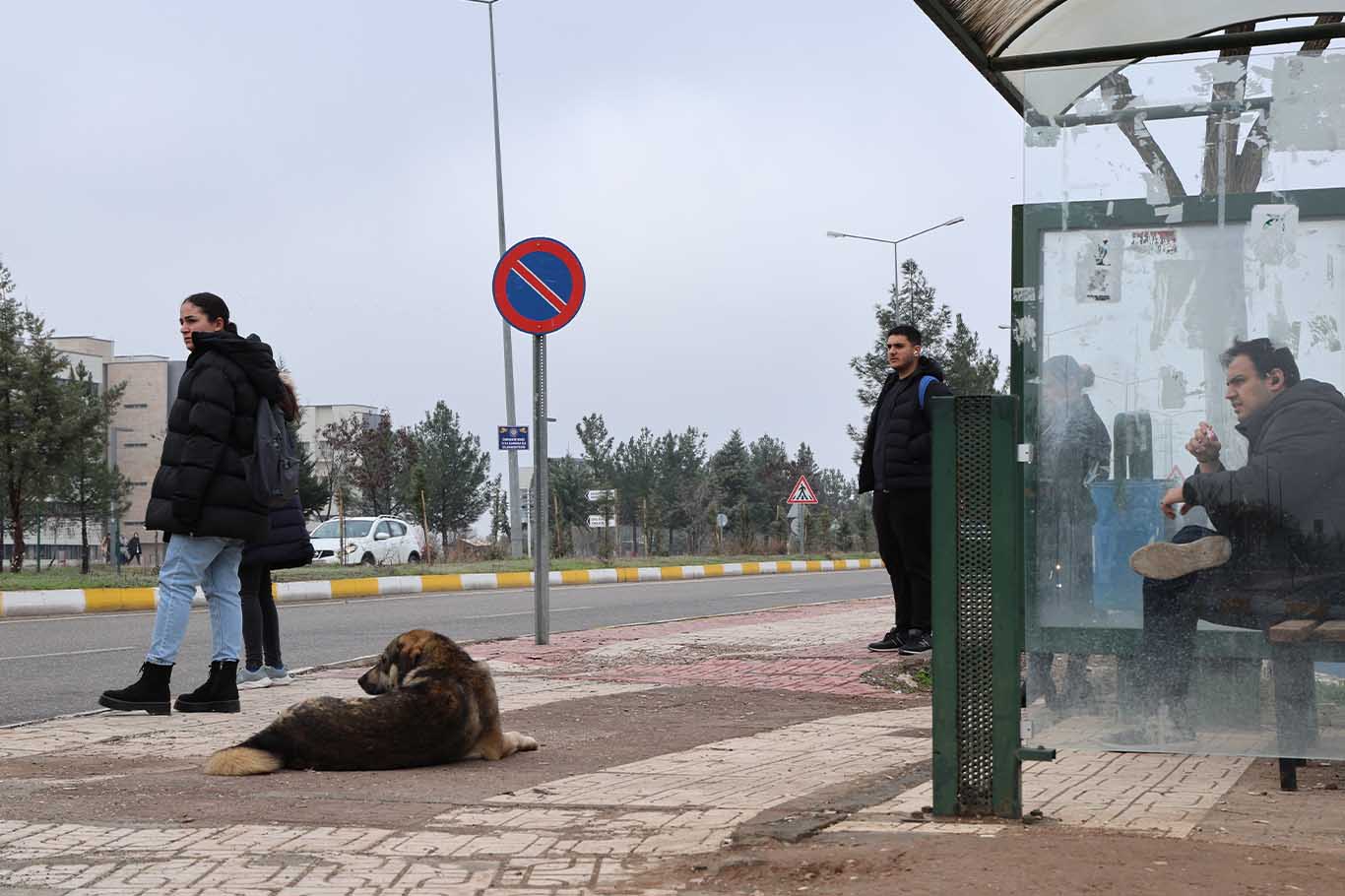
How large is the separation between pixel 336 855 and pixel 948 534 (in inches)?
74.5

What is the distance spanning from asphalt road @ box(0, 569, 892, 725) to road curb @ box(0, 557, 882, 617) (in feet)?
3.04

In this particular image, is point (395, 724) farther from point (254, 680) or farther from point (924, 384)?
point (924, 384)

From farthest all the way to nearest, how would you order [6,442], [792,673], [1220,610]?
[6,442] → [792,673] → [1220,610]

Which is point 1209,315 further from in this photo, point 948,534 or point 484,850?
point 484,850

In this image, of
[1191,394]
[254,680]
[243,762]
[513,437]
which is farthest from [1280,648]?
[513,437]

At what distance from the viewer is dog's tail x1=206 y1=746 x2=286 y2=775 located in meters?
5.81

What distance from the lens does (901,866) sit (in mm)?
3906

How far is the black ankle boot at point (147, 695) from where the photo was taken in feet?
25.2

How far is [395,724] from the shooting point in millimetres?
5941

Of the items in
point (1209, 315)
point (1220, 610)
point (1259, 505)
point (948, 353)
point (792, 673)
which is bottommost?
point (792, 673)

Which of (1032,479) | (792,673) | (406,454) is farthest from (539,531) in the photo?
(406,454)

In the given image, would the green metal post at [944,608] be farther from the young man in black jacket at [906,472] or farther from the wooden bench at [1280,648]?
the young man in black jacket at [906,472]

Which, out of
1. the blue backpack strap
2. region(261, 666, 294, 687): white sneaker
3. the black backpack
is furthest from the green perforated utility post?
region(261, 666, 294, 687): white sneaker

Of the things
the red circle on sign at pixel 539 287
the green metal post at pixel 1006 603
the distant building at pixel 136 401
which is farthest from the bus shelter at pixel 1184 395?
the distant building at pixel 136 401
